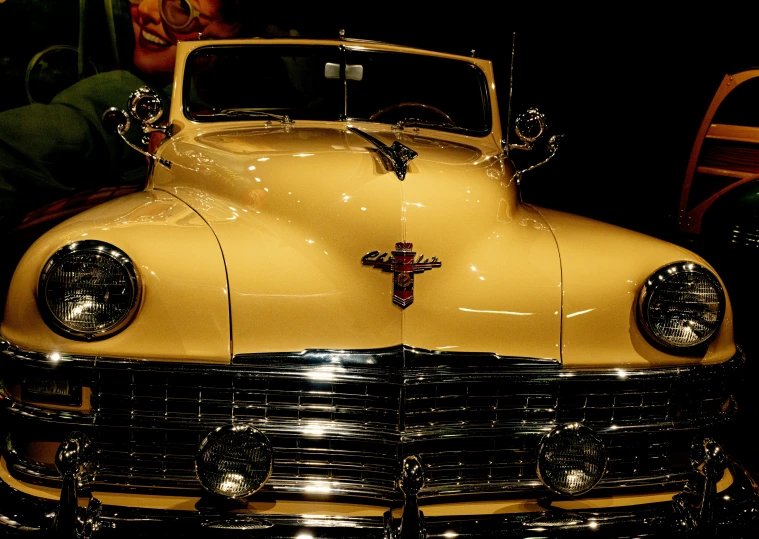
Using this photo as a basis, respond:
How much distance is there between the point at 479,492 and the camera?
6.49 feet

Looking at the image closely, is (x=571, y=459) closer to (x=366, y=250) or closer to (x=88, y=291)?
(x=366, y=250)

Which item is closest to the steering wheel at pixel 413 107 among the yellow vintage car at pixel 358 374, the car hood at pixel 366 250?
the car hood at pixel 366 250

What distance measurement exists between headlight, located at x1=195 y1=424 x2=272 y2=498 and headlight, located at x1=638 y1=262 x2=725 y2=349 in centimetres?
112

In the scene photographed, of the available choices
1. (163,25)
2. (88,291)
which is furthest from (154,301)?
(163,25)

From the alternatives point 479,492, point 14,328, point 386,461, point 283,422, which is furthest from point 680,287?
point 14,328

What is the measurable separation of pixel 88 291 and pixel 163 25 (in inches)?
205

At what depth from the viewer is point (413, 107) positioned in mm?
3398

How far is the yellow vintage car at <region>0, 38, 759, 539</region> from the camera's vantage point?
186 cm

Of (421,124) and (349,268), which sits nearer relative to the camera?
(349,268)

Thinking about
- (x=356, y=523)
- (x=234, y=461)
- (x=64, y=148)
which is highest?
(x=234, y=461)

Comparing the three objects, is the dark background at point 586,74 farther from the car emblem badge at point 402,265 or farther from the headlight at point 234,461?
the headlight at point 234,461

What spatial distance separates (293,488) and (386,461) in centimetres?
25

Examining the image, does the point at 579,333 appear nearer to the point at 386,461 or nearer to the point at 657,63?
the point at 386,461

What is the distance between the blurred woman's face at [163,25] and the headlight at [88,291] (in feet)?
16.6
